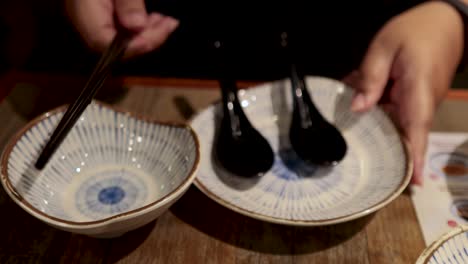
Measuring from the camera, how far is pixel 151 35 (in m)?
0.89

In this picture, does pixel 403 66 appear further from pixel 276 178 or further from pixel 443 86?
pixel 276 178

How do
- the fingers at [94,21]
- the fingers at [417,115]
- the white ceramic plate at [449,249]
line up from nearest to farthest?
1. the white ceramic plate at [449,249]
2. the fingers at [417,115]
3. the fingers at [94,21]

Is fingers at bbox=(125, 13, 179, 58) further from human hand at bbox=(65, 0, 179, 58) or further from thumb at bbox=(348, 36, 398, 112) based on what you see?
thumb at bbox=(348, 36, 398, 112)

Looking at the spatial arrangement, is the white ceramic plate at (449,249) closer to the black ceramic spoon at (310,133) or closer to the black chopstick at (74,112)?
the black ceramic spoon at (310,133)

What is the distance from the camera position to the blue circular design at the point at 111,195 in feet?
2.22

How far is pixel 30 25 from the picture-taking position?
4.62 ft

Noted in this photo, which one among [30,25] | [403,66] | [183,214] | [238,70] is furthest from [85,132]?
[30,25]

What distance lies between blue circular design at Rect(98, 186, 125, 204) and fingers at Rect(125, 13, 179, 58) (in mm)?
287

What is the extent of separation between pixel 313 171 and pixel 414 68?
26 centimetres

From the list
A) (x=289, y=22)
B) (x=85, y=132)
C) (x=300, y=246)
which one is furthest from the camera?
(x=289, y=22)

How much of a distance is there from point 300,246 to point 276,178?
130mm

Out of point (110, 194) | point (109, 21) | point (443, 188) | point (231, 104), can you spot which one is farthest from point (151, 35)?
point (443, 188)

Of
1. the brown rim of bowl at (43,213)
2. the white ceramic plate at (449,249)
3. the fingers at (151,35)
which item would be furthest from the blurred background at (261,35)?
the white ceramic plate at (449,249)

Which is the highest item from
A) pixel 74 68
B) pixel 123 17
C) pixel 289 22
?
pixel 123 17
